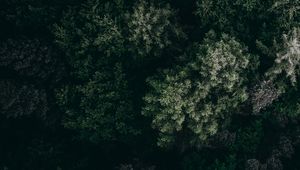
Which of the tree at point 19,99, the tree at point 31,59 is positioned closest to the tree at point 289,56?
the tree at point 31,59

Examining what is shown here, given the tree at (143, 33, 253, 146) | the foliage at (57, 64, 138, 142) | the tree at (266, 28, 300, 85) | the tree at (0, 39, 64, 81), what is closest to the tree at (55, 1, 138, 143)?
the foliage at (57, 64, 138, 142)

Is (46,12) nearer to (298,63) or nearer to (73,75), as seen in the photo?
(73,75)

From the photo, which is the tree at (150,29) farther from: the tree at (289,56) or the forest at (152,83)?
the tree at (289,56)

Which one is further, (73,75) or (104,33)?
(73,75)

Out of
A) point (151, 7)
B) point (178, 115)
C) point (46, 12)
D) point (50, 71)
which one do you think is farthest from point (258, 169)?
point (46, 12)

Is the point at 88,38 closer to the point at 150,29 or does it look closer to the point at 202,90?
the point at 150,29

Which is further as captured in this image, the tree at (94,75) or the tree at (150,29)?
the tree at (94,75)
